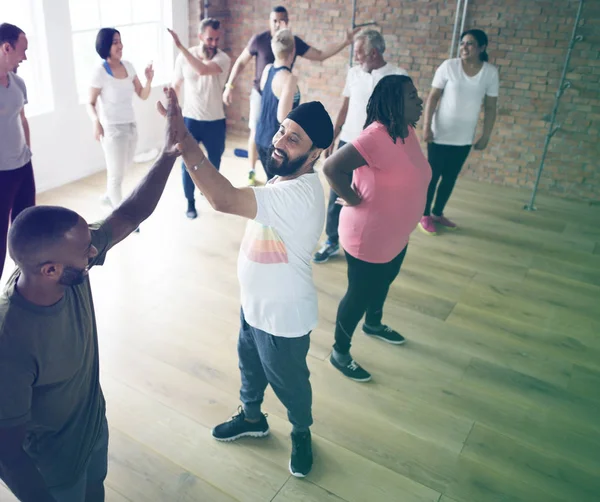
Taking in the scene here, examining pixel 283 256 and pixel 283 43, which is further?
pixel 283 43

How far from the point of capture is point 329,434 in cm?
265

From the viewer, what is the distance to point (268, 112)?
4234 millimetres

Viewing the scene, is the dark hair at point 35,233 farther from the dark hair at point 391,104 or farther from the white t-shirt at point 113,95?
the white t-shirt at point 113,95

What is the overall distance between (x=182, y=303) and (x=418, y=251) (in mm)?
1902

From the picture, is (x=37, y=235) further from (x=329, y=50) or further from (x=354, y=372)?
(x=329, y=50)

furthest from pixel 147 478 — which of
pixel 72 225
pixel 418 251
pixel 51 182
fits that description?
pixel 51 182

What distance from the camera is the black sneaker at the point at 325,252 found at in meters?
4.20

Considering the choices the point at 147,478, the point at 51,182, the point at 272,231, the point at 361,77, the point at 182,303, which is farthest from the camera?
the point at 51,182

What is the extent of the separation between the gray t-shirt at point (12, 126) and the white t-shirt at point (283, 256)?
1960 millimetres

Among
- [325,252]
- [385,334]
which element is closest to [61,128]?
[325,252]

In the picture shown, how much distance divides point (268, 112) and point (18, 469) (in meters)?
3.36

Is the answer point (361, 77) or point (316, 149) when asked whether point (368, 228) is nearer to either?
point (316, 149)

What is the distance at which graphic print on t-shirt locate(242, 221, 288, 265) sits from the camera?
6.33ft

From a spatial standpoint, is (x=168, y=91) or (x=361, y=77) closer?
(x=168, y=91)
